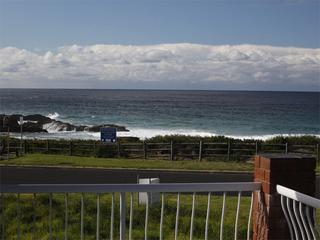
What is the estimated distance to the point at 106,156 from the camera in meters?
28.6

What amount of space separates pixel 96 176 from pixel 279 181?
14731 millimetres

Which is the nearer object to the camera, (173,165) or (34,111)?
(173,165)

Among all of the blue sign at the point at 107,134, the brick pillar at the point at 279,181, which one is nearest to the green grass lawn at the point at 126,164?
the blue sign at the point at 107,134

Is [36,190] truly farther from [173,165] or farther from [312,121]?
[312,121]

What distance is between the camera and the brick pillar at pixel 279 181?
4348mm

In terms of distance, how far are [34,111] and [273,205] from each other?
8632 centimetres

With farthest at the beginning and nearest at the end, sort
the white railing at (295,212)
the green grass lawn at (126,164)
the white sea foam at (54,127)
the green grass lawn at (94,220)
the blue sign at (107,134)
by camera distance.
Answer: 1. the white sea foam at (54,127)
2. the blue sign at (107,134)
3. the green grass lawn at (126,164)
4. the green grass lawn at (94,220)
5. the white railing at (295,212)

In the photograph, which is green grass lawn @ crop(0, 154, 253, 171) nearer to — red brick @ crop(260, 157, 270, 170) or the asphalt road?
the asphalt road

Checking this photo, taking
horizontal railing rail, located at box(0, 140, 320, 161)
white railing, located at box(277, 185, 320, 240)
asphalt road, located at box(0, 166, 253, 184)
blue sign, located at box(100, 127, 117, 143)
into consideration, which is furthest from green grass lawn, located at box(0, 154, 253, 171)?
white railing, located at box(277, 185, 320, 240)

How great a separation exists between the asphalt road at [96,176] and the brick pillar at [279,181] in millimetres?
12630

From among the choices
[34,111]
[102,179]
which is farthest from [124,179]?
[34,111]

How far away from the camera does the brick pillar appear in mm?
4348

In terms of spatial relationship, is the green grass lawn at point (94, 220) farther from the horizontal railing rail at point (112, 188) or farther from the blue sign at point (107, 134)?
the blue sign at point (107, 134)

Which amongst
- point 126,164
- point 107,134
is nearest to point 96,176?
point 126,164
